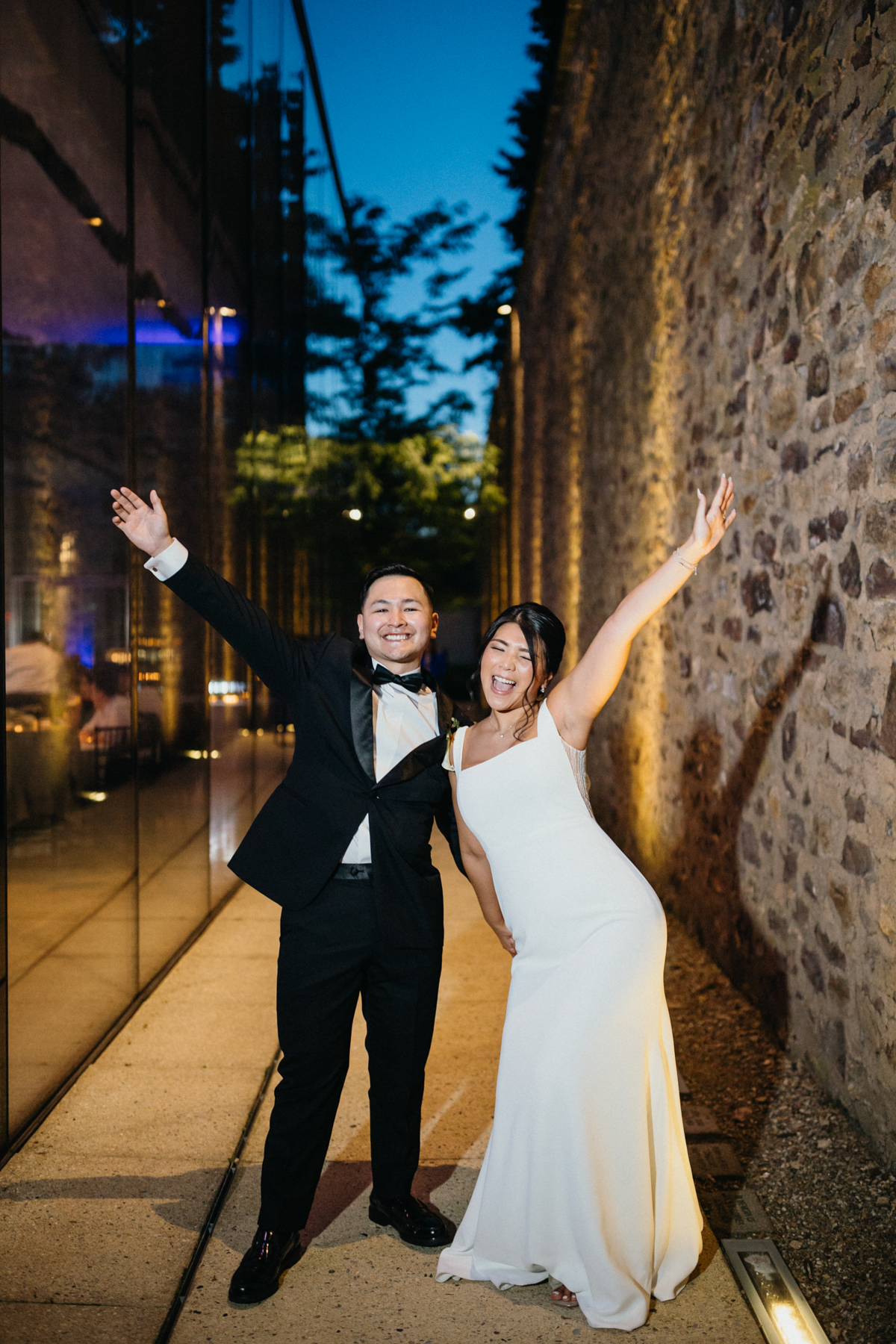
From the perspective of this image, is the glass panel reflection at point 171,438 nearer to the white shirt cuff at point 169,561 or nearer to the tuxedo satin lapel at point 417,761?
the white shirt cuff at point 169,561

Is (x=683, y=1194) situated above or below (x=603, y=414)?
below

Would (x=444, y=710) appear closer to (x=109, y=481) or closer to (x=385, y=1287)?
(x=385, y=1287)

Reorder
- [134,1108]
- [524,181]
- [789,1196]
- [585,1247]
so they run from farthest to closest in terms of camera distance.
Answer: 1. [524,181]
2. [134,1108]
3. [789,1196]
4. [585,1247]

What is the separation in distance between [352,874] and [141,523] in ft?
3.71

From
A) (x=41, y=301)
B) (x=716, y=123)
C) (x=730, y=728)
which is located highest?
(x=716, y=123)

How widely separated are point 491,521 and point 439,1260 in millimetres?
22373

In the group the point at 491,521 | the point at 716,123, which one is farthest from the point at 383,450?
the point at 716,123

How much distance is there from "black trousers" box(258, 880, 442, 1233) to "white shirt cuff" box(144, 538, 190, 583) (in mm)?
973

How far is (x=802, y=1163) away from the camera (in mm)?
3254

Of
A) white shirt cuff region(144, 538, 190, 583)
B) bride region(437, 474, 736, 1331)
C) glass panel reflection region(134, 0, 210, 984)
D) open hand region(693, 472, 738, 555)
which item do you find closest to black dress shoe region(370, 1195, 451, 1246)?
bride region(437, 474, 736, 1331)

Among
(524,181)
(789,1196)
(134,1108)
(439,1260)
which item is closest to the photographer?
(439,1260)

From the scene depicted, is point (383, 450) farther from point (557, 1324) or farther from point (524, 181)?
point (557, 1324)

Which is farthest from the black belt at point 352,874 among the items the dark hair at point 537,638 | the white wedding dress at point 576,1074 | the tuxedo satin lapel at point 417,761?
the dark hair at point 537,638

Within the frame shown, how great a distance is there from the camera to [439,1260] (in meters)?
2.61
